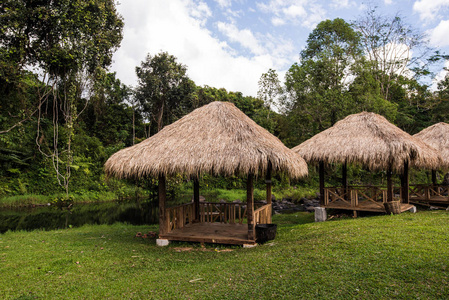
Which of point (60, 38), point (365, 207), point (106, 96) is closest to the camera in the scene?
point (365, 207)

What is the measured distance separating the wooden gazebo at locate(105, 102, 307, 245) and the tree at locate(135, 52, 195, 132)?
1481cm

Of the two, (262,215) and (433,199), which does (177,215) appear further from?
(433,199)

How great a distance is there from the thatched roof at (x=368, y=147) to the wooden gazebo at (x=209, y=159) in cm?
256

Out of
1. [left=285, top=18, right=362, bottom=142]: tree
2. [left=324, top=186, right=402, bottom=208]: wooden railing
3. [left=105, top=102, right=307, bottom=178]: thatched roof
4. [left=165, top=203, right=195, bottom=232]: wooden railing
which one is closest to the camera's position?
[left=105, top=102, right=307, bottom=178]: thatched roof

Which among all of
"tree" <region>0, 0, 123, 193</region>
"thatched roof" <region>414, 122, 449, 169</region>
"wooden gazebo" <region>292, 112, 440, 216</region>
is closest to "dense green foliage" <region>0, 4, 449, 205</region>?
"tree" <region>0, 0, 123, 193</region>

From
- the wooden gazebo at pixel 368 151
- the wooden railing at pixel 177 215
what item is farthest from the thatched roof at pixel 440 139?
the wooden railing at pixel 177 215

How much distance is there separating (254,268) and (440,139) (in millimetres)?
11230

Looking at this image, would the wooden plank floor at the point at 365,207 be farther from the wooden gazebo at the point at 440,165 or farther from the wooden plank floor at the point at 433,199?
the wooden gazebo at the point at 440,165

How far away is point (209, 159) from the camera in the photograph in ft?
21.1

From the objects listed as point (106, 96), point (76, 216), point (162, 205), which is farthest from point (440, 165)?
point (106, 96)

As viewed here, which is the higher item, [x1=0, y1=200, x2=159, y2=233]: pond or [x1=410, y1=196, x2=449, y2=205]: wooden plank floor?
[x1=410, y1=196, x2=449, y2=205]: wooden plank floor

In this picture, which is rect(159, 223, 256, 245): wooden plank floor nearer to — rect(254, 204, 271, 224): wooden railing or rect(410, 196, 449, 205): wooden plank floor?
rect(254, 204, 271, 224): wooden railing

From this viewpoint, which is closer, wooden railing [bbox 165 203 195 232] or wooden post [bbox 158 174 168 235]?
wooden post [bbox 158 174 168 235]

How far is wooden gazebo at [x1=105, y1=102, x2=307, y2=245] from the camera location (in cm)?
639
